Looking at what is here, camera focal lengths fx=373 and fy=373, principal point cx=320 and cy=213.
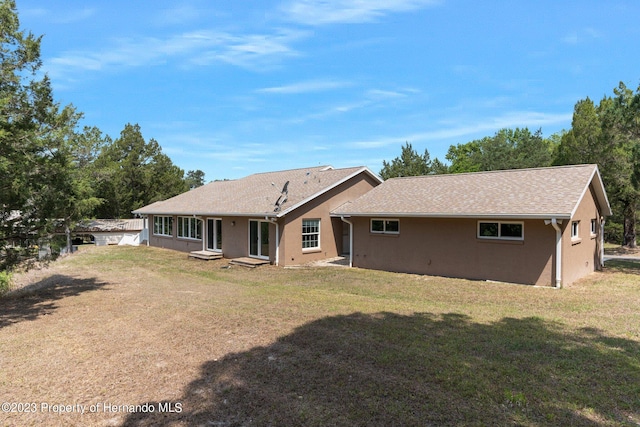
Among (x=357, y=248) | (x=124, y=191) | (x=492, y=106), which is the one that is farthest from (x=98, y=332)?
(x=124, y=191)

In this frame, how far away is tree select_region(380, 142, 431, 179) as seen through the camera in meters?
37.8

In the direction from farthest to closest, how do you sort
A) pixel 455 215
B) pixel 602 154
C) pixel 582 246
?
pixel 602 154
pixel 582 246
pixel 455 215

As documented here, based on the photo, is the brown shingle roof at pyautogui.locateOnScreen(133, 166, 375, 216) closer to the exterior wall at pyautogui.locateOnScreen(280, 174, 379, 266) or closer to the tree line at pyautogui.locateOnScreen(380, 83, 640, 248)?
the exterior wall at pyautogui.locateOnScreen(280, 174, 379, 266)

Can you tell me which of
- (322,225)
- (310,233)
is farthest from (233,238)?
(322,225)

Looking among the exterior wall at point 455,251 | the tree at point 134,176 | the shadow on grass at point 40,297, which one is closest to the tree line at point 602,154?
the exterior wall at point 455,251

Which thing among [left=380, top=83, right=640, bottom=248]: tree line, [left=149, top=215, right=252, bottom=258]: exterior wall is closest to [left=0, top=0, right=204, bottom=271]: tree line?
[left=149, top=215, right=252, bottom=258]: exterior wall

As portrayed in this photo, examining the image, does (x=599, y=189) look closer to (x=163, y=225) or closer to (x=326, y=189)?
(x=326, y=189)

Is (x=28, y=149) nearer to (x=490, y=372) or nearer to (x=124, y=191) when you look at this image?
(x=490, y=372)

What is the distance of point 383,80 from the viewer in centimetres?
1648

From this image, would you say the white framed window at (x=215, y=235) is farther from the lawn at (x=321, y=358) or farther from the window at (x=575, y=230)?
the window at (x=575, y=230)

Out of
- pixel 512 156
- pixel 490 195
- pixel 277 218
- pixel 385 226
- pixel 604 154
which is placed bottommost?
pixel 385 226

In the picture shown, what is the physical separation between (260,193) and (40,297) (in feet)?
37.3

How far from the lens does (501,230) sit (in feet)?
40.2

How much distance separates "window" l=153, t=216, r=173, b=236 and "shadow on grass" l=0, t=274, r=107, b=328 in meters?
11.0
